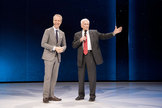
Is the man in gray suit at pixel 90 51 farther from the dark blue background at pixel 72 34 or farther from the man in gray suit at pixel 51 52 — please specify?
the dark blue background at pixel 72 34

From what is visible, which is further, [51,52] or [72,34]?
[72,34]

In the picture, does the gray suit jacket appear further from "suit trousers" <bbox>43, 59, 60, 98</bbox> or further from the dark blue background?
the dark blue background

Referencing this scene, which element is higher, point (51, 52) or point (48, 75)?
point (51, 52)

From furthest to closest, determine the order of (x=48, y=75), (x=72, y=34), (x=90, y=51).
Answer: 1. (x=72, y=34)
2. (x=90, y=51)
3. (x=48, y=75)

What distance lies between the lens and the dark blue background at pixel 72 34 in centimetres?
611

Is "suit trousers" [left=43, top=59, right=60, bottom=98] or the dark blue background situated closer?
"suit trousers" [left=43, top=59, right=60, bottom=98]

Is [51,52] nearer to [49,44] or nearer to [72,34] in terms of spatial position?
[49,44]

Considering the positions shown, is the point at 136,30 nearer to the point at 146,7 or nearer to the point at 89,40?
the point at 146,7

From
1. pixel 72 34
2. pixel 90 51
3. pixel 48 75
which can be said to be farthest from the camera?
pixel 72 34

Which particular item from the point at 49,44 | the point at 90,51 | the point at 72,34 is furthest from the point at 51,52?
the point at 72,34

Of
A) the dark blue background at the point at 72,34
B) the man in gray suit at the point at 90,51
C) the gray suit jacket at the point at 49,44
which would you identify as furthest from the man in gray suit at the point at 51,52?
the dark blue background at the point at 72,34

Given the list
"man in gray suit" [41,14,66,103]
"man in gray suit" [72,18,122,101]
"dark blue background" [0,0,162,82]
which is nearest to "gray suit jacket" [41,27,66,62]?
"man in gray suit" [41,14,66,103]

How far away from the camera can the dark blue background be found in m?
6.11

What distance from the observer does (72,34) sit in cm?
633
